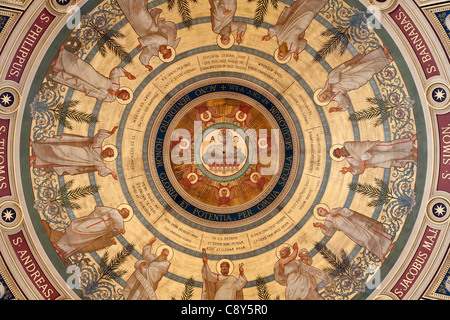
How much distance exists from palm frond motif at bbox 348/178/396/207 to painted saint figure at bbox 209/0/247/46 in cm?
570

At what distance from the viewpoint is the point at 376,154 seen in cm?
1355

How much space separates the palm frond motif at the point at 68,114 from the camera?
516 inches

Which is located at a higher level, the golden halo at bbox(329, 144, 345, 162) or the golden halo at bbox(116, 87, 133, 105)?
the golden halo at bbox(116, 87, 133, 105)

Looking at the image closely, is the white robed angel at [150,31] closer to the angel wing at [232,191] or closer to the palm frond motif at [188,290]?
the angel wing at [232,191]

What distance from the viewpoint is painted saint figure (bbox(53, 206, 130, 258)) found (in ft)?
44.0

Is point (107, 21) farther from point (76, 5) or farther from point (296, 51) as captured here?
point (296, 51)

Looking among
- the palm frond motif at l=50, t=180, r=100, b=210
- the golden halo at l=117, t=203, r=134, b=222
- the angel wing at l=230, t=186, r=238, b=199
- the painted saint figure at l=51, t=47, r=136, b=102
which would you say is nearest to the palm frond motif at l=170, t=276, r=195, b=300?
the golden halo at l=117, t=203, r=134, b=222

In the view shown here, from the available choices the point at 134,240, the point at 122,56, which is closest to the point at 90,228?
the point at 134,240

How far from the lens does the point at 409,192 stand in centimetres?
1310

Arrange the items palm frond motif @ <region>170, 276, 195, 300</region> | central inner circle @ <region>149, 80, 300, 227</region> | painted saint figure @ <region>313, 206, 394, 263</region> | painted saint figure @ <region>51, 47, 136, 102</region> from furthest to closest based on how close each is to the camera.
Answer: central inner circle @ <region>149, 80, 300, 227</region> < palm frond motif @ <region>170, 276, 195, 300</region> < painted saint figure @ <region>313, 206, 394, 263</region> < painted saint figure @ <region>51, 47, 136, 102</region>

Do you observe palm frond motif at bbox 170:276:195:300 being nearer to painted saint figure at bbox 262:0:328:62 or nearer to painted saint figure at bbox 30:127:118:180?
painted saint figure at bbox 30:127:118:180

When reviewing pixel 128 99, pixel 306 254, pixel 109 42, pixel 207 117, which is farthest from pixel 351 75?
pixel 109 42

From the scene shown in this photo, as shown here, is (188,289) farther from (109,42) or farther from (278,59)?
(109,42)

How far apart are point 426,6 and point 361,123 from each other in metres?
3.64
